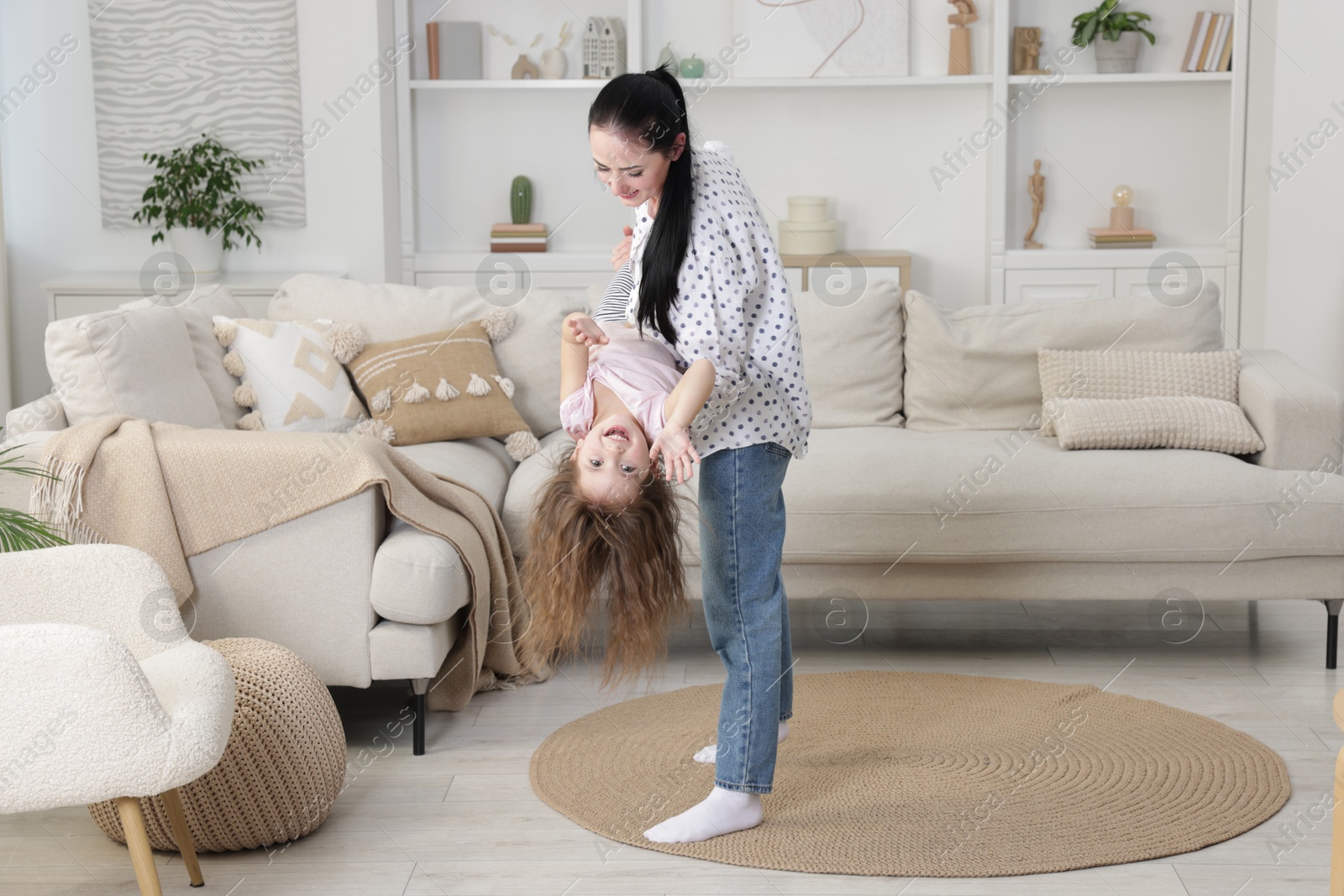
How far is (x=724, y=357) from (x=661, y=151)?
11.8 inches

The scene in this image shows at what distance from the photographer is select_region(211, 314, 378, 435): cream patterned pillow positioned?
311 cm

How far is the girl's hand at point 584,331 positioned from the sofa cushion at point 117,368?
4.31 feet

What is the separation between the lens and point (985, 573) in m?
2.92

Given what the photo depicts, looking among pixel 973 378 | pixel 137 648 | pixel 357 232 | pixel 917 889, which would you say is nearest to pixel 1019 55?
pixel 973 378

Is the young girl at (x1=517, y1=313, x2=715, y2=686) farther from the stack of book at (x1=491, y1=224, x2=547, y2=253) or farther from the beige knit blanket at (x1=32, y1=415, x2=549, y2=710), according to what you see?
the stack of book at (x1=491, y1=224, x2=547, y2=253)

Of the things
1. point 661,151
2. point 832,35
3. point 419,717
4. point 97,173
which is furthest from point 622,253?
point 97,173

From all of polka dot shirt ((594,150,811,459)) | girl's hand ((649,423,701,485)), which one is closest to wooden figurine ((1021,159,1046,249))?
polka dot shirt ((594,150,811,459))

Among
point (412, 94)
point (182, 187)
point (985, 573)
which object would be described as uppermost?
point (412, 94)

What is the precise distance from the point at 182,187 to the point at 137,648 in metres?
2.71

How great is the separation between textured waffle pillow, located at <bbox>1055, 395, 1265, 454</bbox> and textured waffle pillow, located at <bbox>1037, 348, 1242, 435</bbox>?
0.13 meters

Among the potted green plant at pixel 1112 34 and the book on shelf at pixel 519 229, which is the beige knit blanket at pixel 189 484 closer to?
the book on shelf at pixel 519 229

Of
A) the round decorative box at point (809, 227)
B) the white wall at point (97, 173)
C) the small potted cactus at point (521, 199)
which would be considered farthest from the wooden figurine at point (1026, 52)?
the white wall at point (97, 173)

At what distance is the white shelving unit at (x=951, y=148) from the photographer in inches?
183

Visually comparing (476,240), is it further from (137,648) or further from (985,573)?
(137,648)
